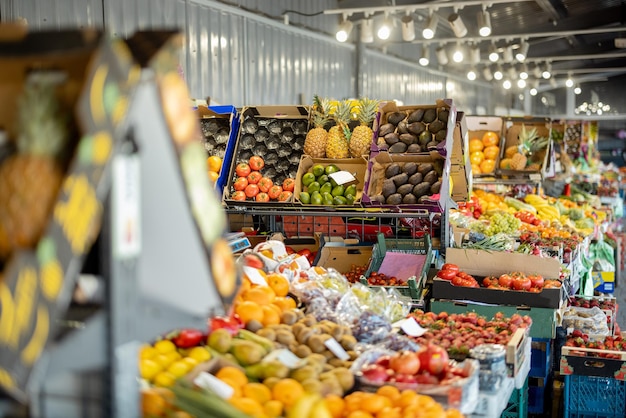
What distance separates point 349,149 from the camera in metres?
5.30

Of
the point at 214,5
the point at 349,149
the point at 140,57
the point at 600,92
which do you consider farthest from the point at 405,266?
the point at 600,92

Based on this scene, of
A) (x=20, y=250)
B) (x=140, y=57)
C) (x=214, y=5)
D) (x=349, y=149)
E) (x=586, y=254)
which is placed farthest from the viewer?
(x=214, y=5)

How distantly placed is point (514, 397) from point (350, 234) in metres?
1.88

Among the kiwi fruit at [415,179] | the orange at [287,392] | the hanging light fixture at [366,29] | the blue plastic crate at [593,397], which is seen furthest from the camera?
the hanging light fixture at [366,29]

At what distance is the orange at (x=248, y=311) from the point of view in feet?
9.71

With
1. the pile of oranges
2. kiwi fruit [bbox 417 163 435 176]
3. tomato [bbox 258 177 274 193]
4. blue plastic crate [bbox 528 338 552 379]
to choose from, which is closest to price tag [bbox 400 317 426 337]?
blue plastic crate [bbox 528 338 552 379]

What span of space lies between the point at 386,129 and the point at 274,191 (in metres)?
0.93

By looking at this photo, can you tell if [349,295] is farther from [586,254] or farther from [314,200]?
[586,254]

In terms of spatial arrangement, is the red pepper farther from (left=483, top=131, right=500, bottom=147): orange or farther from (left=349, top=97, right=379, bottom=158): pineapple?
(left=483, top=131, right=500, bottom=147): orange

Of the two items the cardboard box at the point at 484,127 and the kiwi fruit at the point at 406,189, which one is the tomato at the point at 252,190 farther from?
the cardboard box at the point at 484,127

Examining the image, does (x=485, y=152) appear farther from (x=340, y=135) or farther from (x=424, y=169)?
(x=424, y=169)

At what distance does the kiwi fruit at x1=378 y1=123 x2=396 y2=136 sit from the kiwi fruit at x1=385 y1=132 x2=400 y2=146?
0.06m

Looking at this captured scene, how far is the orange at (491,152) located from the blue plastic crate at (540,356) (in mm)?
4568

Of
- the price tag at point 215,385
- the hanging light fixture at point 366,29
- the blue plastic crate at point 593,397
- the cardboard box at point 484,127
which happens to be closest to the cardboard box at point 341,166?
the blue plastic crate at point 593,397
